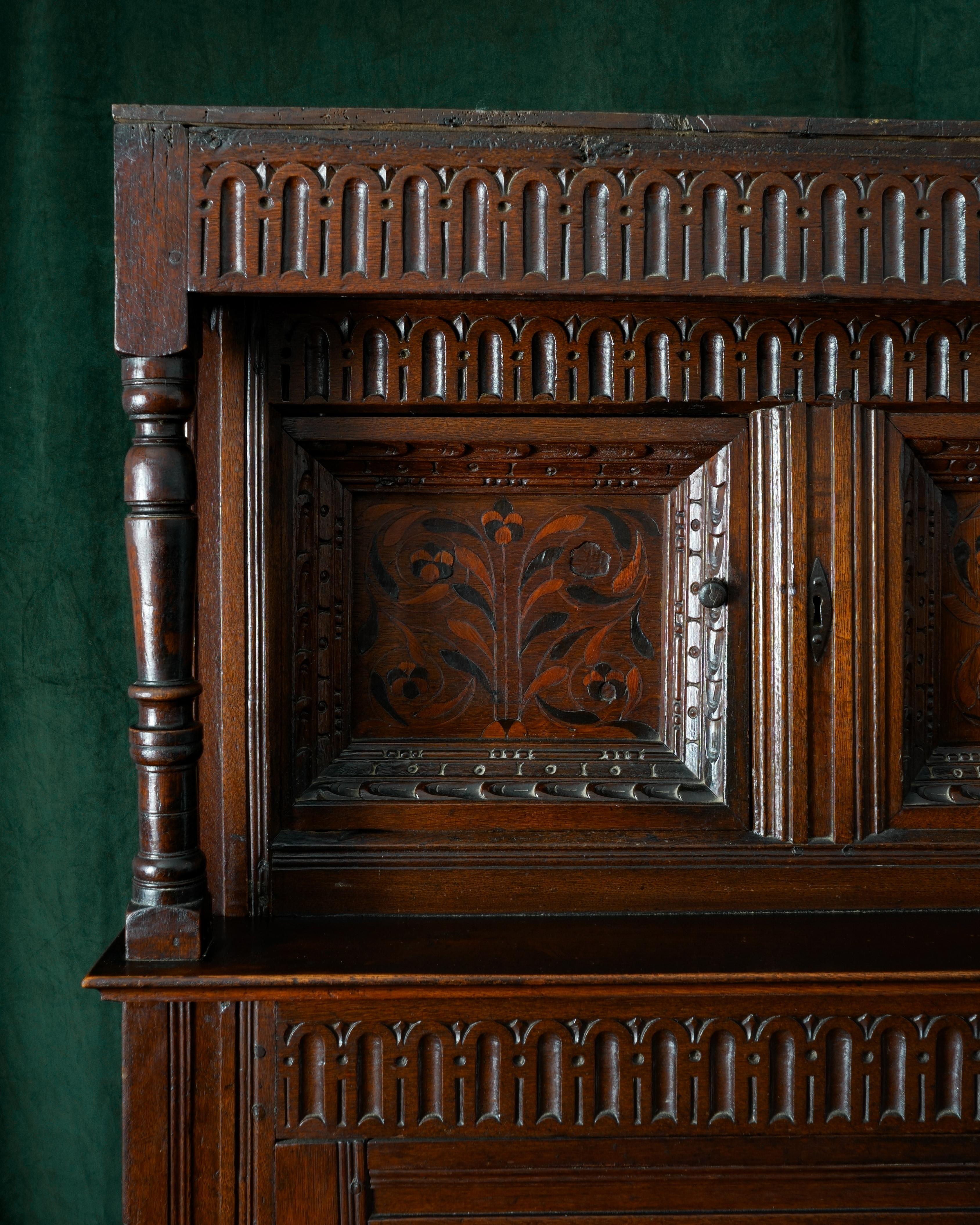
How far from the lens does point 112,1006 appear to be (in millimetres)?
1635

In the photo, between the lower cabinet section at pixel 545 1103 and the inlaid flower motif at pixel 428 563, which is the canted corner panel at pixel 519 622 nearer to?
the inlaid flower motif at pixel 428 563

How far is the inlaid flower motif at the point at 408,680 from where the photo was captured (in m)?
1.31

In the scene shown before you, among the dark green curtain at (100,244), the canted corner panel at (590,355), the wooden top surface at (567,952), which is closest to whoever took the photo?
the wooden top surface at (567,952)

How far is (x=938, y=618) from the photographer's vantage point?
4.34ft

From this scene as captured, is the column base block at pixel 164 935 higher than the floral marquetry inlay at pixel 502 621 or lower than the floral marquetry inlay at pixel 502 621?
lower

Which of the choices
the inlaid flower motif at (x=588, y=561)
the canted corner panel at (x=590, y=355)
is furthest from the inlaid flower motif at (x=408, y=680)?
the canted corner panel at (x=590, y=355)

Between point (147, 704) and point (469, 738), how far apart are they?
42 centimetres

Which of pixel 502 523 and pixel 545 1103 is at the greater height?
pixel 502 523

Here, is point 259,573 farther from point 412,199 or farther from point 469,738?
point 412,199

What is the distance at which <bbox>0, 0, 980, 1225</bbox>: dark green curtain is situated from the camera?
1.61 metres

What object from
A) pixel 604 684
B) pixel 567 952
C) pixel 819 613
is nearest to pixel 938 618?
pixel 819 613

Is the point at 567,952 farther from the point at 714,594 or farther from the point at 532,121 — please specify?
the point at 532,121

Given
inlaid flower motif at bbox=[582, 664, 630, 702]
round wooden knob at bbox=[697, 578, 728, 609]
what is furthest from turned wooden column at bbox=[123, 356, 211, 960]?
round wooden knob at bbox=[697, 578, 728, 609]

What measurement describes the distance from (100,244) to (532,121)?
2.85ft
